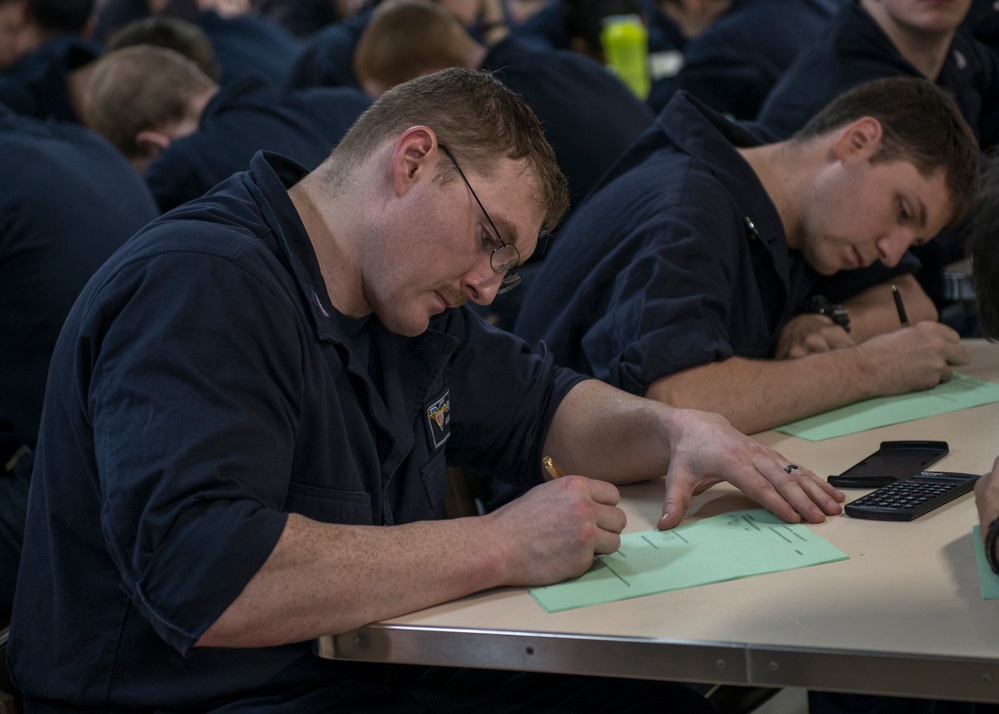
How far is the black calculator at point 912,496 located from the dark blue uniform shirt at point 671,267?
41 centimetres

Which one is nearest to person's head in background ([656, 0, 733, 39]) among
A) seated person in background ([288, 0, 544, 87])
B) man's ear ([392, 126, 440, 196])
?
seated person in background ([288, 0, 544, 87])

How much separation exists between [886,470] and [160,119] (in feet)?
8.67

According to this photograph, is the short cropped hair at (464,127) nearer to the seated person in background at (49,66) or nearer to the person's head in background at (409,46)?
the person's head in background at (409,46)

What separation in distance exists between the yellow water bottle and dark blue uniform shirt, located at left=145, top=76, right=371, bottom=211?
82.7 inches

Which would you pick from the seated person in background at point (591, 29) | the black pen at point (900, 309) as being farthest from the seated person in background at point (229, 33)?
the black pen at point (900, 309)

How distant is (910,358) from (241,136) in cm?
204

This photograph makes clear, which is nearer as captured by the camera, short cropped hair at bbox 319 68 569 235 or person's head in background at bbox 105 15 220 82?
short cropped hair at bbox 319 68 569 235

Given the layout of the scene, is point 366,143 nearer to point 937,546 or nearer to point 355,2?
point 937,546

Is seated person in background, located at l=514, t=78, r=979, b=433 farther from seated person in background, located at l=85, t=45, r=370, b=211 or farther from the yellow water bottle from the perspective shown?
the yellow water bottle

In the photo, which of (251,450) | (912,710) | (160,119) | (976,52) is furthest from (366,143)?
(976,52)

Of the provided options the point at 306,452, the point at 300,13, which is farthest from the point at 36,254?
the point at 300,13

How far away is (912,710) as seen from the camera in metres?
2.00

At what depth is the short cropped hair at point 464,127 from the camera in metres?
1.44

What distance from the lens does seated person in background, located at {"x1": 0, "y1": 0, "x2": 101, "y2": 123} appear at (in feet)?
13.9
